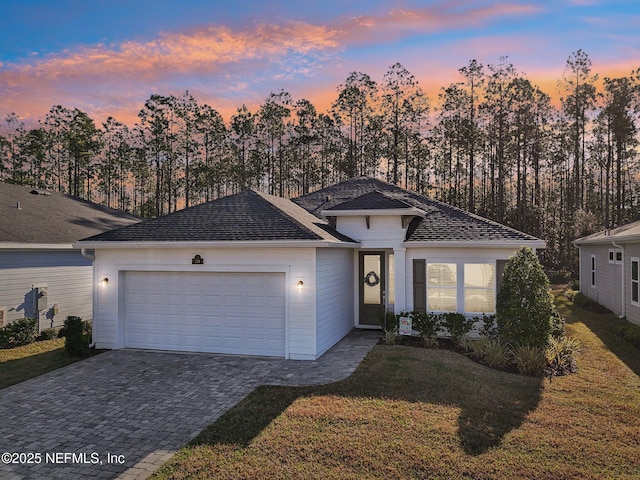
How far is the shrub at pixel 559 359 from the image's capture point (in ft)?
28.7

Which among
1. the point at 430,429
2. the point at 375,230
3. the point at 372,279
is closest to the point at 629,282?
the point at 372,279

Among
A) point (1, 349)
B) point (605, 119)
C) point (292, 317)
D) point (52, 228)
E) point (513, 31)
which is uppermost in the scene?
point (605, 119)

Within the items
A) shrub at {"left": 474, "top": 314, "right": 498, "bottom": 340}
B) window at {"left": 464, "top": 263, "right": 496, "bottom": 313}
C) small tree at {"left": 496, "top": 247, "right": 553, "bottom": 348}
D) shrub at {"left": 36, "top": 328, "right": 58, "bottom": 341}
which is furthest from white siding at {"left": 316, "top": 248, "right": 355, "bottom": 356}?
shrub at {"left": 36, "top": 328, "right": 58, "bottom": 341}

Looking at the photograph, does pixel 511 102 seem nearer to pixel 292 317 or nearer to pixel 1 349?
pixel 292 317

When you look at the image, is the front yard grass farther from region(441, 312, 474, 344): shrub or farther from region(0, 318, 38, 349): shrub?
region(0, 318, 38, 349): shrub

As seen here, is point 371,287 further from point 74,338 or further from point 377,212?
point 74,338

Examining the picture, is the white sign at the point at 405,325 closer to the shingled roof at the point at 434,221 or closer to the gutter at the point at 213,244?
the shingled roof at the point at 434,221

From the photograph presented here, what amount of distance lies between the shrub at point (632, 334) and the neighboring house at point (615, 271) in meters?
1.16

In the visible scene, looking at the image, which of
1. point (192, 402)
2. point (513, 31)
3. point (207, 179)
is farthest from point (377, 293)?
point (207, 179)

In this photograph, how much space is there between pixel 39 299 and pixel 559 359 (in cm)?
1415

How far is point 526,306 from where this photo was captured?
29.5ft

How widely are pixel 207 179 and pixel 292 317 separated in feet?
110

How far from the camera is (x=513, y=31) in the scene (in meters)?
11.2

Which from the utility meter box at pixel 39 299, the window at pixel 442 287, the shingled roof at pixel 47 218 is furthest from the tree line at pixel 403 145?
the utility meter box at pixel 39 299
